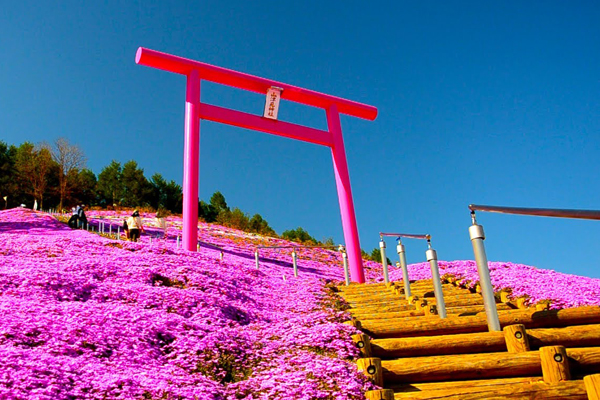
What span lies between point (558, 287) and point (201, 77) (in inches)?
471

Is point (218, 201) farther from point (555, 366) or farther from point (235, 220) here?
point (555, 366)

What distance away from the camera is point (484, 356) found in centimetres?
532

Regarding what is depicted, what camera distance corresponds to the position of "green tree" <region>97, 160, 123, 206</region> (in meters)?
52.6

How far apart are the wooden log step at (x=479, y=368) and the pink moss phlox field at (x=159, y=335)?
53 cm

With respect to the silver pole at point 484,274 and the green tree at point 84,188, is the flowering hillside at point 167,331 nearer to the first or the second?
the silver pole at point 484,274

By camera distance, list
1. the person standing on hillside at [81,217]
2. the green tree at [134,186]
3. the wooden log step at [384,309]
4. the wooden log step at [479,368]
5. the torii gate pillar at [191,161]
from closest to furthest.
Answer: the wooden log step at [479,368], the wooden log step at [384,309], the torii gate pillar at [191,161], the person standing on hillside at [81,217], the green tree at [134,186]

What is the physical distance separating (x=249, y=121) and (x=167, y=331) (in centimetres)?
1080

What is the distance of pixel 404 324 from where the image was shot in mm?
6473

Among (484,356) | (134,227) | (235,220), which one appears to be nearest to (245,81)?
(134,227)

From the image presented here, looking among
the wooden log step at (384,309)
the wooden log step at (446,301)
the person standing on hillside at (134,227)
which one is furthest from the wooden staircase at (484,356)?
the person standing on hillside at (134,227)

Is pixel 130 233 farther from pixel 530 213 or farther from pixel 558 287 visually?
pixel 530 213

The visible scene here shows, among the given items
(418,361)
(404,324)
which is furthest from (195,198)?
(418,361)

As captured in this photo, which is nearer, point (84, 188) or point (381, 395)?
point (381, 395)

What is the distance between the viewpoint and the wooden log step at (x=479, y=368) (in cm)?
511
